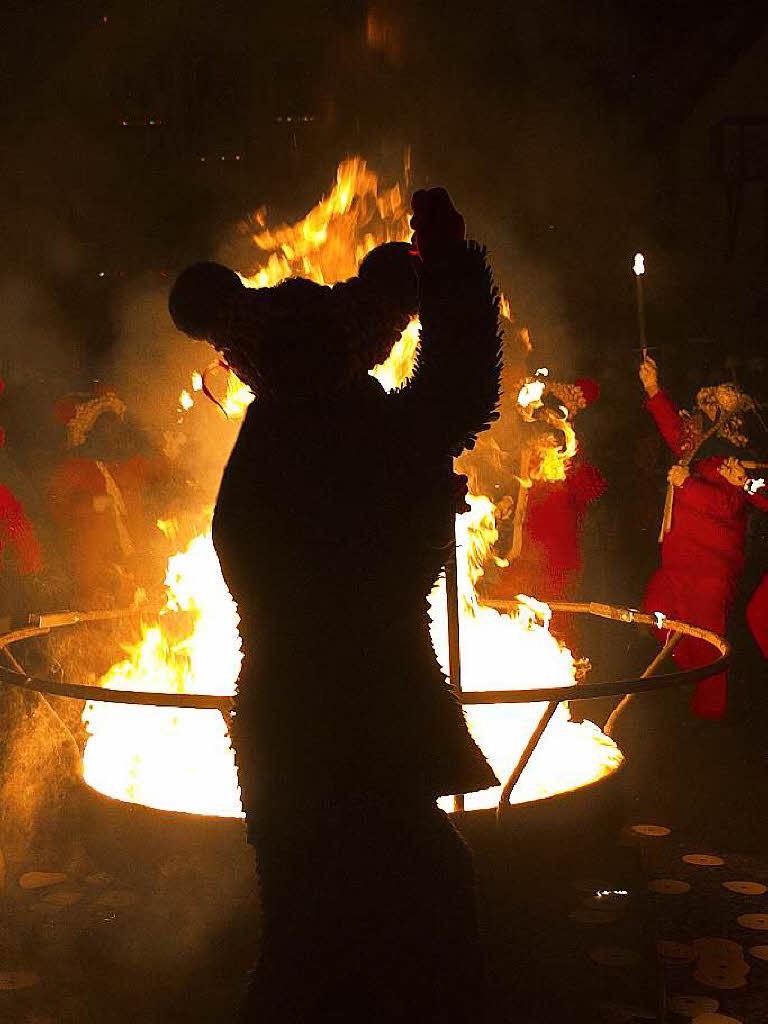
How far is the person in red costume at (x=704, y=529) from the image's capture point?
21.0ft

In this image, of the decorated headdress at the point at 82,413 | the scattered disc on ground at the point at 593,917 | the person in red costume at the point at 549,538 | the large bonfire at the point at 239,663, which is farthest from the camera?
the person in red costume at the point at 549,538

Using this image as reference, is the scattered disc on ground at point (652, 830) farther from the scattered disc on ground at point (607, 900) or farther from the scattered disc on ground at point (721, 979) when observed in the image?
the scattered disc on ground at point (721, 979)

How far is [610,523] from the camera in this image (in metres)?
9.41

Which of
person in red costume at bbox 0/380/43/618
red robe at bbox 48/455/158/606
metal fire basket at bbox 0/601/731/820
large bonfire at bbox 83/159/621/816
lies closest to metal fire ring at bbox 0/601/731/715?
metal fire basket at bbox 0/601/731/820

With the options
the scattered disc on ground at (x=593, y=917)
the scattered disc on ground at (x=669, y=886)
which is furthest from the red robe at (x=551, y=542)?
the scattered disc on ground at (x=593, y=917)

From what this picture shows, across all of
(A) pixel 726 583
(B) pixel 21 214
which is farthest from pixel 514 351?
(B) pixel 21 214

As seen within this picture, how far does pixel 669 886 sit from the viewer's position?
4.02 meters

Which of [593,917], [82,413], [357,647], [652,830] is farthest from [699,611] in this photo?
[357,647]

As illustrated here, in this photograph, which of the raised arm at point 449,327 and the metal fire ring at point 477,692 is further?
the metal fire ring at point 477,692

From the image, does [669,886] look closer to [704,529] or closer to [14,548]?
[704,529]

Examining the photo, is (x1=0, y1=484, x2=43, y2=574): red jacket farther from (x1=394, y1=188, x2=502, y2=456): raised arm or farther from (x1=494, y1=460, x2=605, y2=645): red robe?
(x1=394, y1=188, x2=502, y2=456): raised arm

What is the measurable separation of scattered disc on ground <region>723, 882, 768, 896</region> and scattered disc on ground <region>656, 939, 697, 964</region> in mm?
523

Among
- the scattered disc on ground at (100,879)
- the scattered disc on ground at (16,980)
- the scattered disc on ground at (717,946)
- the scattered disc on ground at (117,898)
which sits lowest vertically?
the scattered disc on ground at (717,946)

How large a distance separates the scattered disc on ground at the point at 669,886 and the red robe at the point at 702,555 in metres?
2.48
